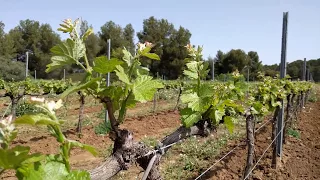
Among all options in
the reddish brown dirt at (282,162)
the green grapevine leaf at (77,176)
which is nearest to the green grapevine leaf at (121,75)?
the green grapevine leaf at (77,176)

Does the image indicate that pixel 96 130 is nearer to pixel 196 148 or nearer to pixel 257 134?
pixel 196 148

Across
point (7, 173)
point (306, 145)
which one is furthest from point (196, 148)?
point (7, 173)

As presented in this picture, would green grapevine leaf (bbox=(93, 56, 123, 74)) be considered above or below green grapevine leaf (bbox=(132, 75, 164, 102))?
above

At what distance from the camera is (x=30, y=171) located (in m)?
0.98

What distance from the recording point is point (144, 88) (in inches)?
62.8

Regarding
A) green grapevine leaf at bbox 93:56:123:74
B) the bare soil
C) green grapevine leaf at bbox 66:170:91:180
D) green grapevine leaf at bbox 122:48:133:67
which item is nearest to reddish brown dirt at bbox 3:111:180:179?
the bare soil

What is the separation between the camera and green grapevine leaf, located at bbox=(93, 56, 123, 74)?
144cm

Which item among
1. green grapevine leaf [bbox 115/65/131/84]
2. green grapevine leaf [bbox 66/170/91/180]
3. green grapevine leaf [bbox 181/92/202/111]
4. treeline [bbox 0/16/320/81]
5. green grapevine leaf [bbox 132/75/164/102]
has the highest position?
treeline [bbox 0/16/320/81]

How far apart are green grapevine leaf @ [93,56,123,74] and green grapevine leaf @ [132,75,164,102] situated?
17 centimetres

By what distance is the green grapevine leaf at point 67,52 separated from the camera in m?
1.40

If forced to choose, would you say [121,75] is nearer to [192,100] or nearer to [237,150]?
[192,100]

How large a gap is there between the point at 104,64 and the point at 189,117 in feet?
3.97

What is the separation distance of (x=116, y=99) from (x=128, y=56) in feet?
0.75

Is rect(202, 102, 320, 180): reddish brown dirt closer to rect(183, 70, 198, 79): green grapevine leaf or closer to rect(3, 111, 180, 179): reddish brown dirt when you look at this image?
rect(3, 111, 180, 179): reddish brown dirt
